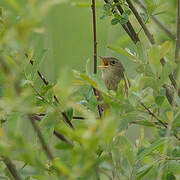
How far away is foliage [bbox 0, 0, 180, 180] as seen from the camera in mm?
1017

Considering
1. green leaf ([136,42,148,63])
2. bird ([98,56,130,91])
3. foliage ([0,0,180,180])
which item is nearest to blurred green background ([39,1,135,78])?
bird ([98,56,130,91])

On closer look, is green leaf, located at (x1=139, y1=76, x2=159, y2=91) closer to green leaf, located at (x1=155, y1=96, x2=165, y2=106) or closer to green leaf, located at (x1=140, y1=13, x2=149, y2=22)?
green leaf, located at (x1=155, y1=96, x2=165, y2=106)

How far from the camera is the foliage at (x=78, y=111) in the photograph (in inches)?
40.0

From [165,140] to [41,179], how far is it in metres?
0.44

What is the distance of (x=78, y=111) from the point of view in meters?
1.67

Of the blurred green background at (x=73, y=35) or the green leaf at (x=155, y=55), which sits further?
the blurred green background at (x=73, y=35)

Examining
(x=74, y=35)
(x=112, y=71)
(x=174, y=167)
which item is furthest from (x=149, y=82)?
(x=74, y=35)

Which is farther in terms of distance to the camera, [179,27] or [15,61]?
[179,27]

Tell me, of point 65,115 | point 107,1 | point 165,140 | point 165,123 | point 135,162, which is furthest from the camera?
point 107,1

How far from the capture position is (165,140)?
4.71 feet

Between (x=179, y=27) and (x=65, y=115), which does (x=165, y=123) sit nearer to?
(x=65, y=115)

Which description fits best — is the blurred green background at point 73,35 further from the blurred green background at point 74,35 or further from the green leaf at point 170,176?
the green leaf at point 170,176

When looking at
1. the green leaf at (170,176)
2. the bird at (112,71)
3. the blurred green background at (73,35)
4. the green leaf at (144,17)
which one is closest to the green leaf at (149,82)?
the green leaf at (170,176)

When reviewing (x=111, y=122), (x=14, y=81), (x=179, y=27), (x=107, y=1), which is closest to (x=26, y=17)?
(x=14, y=81)
